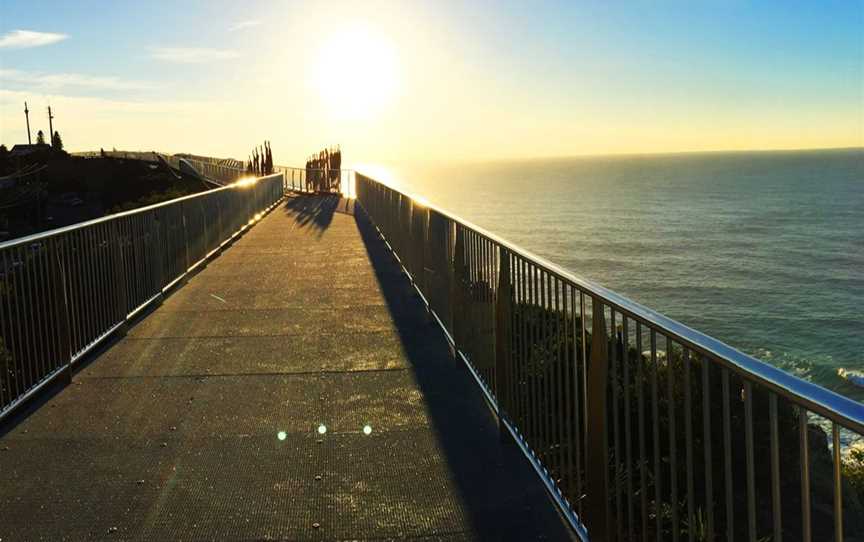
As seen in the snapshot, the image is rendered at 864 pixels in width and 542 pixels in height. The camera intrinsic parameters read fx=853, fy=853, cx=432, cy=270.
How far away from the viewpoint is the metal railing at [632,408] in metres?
2.42

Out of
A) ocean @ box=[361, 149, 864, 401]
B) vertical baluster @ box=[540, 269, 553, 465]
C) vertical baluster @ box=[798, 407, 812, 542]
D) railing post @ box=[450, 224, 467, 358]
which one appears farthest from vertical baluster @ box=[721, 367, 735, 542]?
ocean @ box=[361, 149, 864, 401]

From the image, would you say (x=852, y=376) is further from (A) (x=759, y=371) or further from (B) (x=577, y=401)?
(A) (x=759, y=371)

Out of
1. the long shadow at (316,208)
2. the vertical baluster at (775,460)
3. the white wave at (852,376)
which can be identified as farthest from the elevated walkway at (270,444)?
the white wave at (852,376)

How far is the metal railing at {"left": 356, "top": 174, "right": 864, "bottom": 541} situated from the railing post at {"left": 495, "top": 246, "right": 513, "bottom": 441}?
13 millimetres

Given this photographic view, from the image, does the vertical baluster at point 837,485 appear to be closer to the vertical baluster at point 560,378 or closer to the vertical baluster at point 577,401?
the vertical baluster at point 577,401

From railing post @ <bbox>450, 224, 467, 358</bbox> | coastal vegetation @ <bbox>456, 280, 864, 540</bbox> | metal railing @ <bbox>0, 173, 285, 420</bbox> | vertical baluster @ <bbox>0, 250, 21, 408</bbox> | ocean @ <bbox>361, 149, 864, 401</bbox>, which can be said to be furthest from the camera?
ocean @ <bbox>361, 149, 864, 401</bbox>

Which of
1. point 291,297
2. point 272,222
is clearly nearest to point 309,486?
point 291,297

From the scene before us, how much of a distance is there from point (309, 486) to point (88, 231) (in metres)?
4.22

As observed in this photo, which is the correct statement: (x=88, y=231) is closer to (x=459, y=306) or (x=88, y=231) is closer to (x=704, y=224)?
(x=459, y=306)

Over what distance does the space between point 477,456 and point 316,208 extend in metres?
26.0

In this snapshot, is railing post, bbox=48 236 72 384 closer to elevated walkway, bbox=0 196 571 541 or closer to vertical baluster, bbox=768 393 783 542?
elevated walkway, bbox=0 196 571 541

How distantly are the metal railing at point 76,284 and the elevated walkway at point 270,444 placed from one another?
0.26m

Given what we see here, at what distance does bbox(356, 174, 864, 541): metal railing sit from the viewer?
2.42m

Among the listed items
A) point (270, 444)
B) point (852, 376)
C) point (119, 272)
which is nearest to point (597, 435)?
point (270, 444)
